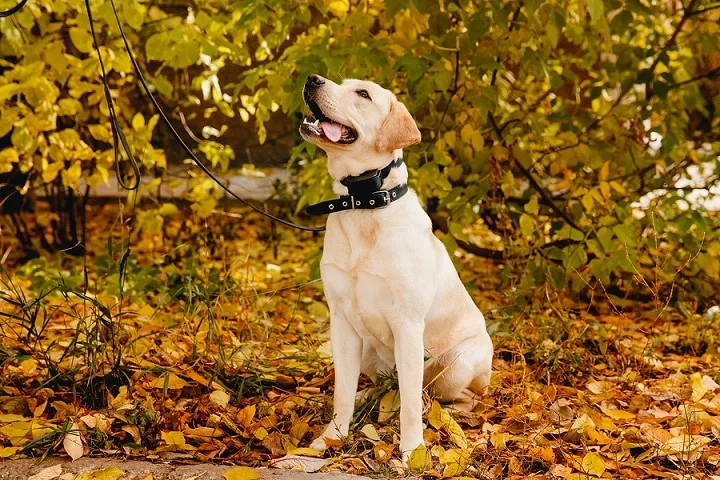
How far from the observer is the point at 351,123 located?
3.07m

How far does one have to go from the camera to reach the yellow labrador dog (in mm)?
3084

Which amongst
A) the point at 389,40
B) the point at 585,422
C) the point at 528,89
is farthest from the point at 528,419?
the point at 528,89

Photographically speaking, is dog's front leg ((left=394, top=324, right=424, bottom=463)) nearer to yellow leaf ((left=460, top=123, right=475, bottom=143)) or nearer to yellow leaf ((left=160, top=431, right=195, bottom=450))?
yellow leaf ((left=160, top=431, right=195, bottom=450))

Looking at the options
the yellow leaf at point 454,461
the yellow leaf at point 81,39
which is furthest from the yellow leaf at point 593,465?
the yellow leaf at point 81,39

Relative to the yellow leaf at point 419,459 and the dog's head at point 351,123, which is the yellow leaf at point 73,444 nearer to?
the yellow leaf at point 419,459

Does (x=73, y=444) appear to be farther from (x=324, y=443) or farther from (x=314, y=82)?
(x=314, y=82)

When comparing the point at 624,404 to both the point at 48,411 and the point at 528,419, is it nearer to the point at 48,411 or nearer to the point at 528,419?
the point at 528,419

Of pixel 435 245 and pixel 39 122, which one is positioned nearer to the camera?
pixel 435 245

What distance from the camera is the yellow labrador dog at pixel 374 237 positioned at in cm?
308

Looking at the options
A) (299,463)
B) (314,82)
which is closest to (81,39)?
(314,82)

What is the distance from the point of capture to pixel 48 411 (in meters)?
3.60

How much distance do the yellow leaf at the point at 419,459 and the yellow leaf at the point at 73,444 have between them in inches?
45.9

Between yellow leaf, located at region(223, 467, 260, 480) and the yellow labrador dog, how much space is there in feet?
1.30

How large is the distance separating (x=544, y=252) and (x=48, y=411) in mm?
2886
